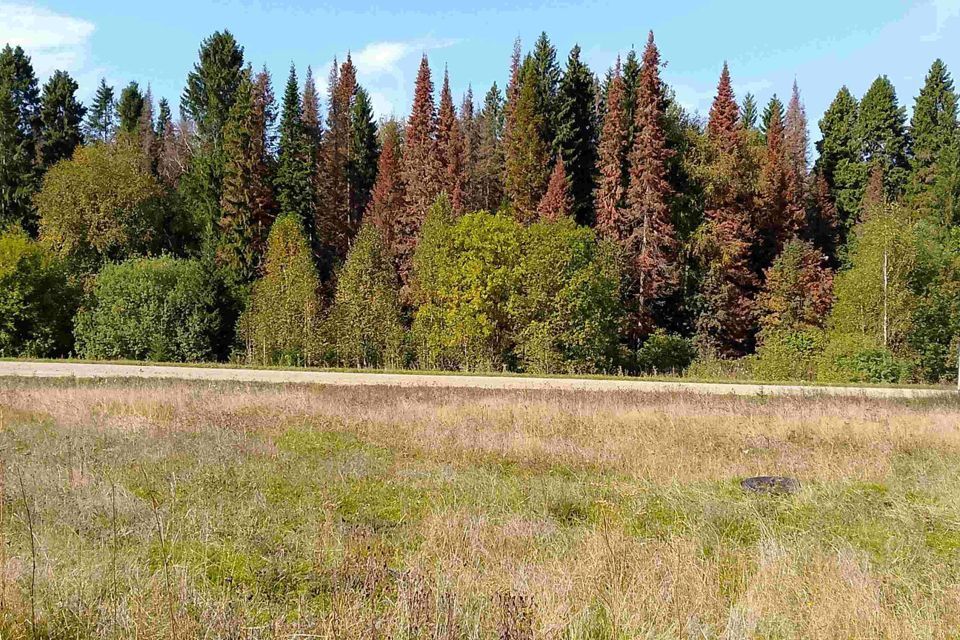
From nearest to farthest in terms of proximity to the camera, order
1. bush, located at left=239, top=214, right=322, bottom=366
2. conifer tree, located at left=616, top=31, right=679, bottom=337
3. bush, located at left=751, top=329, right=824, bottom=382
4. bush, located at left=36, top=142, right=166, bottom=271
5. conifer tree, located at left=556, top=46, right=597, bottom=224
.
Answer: bush, located at left=751, top=329, right=824, bottom=382, bush, located at left=239, top=214, right=322, bottom=366, bush, located at left=36, top=142, right=166, bottom=271, conifer tree, located at left=616, top=31, right=679, bottom=337, conifer tree, located at left=556, top=46, right=597, bottom=224

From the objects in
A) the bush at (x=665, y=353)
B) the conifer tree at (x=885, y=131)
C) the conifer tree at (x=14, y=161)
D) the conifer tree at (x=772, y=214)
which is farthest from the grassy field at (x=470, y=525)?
the conifer tree at (x=885, y=131)

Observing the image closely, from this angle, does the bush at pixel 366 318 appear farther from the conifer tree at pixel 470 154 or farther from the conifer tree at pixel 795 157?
the conifer tree at pixel 795 157

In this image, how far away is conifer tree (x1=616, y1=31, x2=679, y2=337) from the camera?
4188 cm

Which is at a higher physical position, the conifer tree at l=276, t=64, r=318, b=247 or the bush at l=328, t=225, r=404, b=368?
the conifer tree at l=276, t=64, r=318, b=247

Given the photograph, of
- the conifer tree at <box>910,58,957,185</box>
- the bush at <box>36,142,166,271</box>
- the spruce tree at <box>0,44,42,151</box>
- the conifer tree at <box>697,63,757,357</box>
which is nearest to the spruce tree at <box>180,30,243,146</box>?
the bush at <box>36,142,166,271</box>

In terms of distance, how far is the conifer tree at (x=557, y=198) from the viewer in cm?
4191

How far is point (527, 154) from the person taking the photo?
4481 centimetres

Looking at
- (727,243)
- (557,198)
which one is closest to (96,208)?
(557,198)

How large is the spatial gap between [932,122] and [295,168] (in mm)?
52316

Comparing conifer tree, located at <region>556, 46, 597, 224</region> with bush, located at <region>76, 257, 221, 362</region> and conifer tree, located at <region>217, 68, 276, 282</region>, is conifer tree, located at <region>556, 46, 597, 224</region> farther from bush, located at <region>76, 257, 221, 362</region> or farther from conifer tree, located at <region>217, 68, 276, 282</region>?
bush, located at <region>76, 257, 221, 362</region>

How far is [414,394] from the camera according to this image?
60.6 ft

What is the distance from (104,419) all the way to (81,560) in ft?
28.6

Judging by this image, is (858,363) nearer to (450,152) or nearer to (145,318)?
(450,152)

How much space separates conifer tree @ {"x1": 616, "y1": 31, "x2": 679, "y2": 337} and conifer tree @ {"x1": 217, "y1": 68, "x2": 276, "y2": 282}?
24.1 meters
